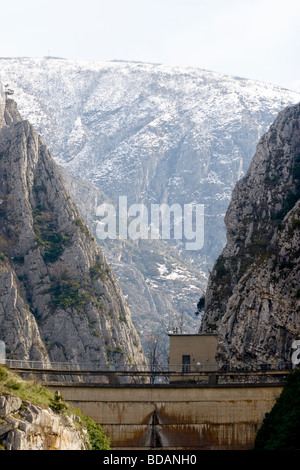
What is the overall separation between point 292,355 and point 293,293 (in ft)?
29.4

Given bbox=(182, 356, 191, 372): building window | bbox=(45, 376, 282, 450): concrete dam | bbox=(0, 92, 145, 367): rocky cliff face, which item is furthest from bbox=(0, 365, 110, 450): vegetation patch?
bbox=(0, 92, 145, 367): rocky cliff face

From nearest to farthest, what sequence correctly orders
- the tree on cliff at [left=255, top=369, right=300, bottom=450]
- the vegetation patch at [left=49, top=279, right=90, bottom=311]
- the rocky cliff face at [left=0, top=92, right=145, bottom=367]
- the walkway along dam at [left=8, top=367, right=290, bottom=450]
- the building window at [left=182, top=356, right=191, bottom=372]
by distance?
1. the tree on cliff at [left=255, top=369, right=300, bottom=450]
2. the walkway along dam at [left=8, top=367, right=290, bottom=450]
3. the building window at [left=182, top=356, right=191, bottom=372]
4. the rocky cliff face at [left=0, top=92, right=145, bottom=367]
5. the vegetation patch at [left=49, top=279, right=90, bottom=311]

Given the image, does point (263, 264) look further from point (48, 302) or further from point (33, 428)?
point (48, 302)

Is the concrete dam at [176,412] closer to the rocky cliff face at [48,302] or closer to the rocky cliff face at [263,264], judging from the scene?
the rocky cliff face at [263,264]

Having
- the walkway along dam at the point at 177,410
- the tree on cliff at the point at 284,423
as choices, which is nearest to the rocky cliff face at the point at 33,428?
the walkway along dam at the point at 177,410

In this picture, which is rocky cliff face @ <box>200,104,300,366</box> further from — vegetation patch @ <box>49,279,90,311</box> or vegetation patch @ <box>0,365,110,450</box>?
vegetation patch @ <box>49,279,90,311</box>

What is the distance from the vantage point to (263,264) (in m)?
123

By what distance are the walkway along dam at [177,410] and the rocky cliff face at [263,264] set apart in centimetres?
1353

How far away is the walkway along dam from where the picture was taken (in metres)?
98.9

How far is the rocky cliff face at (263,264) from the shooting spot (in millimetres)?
116812

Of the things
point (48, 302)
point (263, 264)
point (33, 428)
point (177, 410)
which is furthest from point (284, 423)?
point (48, 302)

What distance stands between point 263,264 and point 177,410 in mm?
29997

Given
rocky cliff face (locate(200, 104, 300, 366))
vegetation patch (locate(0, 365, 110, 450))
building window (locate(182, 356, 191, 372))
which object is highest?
rocky cliff face (locate(200, 104, 300, 366))

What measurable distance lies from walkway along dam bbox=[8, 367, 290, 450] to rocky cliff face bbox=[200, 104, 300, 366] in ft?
44.4
